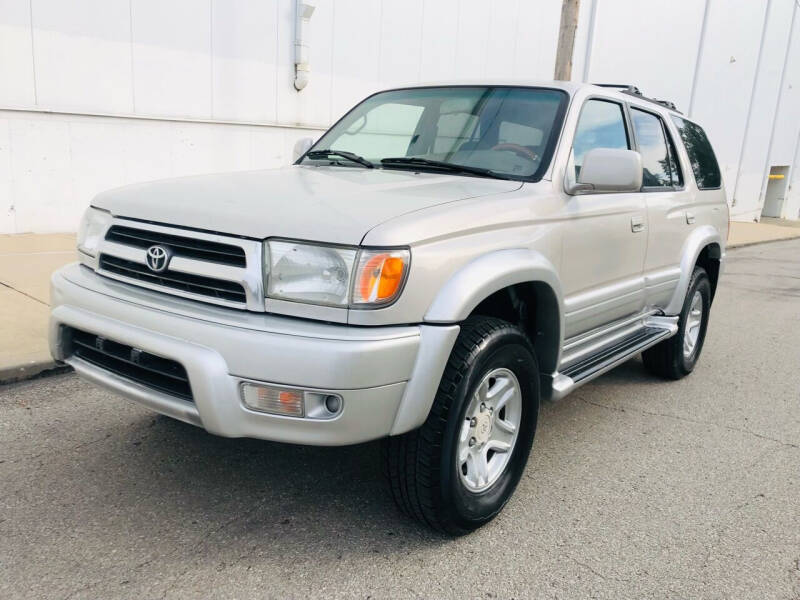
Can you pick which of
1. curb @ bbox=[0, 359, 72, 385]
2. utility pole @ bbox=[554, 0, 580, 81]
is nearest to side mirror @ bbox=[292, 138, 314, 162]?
curb @ bbox=[0, 359, 72, 385]

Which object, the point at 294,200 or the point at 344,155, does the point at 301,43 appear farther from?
the point at 294,200

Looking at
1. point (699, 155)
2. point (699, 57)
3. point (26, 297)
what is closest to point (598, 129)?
point (699, 155)

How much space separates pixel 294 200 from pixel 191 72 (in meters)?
7.35

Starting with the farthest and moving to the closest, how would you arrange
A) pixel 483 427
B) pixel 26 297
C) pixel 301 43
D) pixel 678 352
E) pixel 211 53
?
pixel 301 43 < pixel 211 53 < pixel 26 297 < pixel 678 352 < pixel 483 427

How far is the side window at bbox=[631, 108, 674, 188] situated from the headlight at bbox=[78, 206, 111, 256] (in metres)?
2.97

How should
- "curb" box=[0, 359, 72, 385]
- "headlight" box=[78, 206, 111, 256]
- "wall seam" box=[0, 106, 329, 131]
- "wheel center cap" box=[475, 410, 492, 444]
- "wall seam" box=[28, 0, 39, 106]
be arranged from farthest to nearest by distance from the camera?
"wall seam" box=[0, 106, 329, 131] < "wall seam" box=[28, 0, 39, 106] < "curb" box=[0, 359, 72, 385] < "headlight" box=[78, 206, 111, 256] < "wheel center cap" box=[475, 410, 492, 444]

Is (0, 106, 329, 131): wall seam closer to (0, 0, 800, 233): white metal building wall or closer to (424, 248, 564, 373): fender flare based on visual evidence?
(0, 0, 800, 233): white metal building wall

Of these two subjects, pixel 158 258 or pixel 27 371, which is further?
pixel 27 371

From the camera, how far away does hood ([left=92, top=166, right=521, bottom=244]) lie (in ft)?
7.93

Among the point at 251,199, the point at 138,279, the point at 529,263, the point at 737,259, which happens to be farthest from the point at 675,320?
the point at 737,259

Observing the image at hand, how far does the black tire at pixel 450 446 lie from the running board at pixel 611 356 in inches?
19.7

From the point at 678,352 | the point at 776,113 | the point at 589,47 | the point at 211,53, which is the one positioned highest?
the point at 589,47

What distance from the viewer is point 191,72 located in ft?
30.0

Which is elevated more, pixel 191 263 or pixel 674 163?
pixel 674 163
